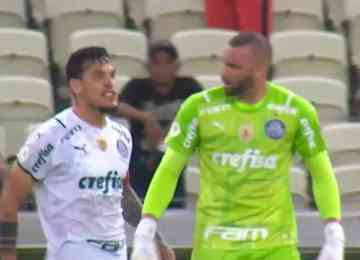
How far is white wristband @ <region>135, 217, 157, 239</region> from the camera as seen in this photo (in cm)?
667

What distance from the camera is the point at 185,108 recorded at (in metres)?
6.79

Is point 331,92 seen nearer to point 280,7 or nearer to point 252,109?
point 280,7

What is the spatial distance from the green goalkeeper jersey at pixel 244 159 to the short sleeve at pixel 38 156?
1.80 ft

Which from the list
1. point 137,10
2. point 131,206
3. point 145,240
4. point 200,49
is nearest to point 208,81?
point 200,49

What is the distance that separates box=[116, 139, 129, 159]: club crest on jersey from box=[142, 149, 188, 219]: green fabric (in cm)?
32

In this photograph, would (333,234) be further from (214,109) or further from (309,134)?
(214,109)

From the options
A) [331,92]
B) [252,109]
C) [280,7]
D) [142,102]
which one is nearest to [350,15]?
[280,7]

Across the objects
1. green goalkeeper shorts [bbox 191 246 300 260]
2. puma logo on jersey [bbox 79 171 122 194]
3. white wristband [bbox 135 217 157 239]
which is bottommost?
green goalkeeper shorts [bbox 191 246 300 260]

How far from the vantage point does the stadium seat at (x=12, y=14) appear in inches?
432

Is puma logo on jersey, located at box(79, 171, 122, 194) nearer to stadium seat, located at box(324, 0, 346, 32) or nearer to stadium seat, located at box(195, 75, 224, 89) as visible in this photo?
stadium seat, located at box(195, 75, 224, 89)

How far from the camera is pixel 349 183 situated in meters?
9.41

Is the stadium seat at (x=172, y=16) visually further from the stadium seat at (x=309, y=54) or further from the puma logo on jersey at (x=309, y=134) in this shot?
the puma logo on jersey at (x=309, y=134)

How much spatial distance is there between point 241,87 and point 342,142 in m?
2.88

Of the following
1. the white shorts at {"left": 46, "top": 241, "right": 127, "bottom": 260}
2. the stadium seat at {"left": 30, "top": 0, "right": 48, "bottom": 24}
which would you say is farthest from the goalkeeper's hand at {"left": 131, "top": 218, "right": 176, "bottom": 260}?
the stadium seat at {"left": 30, "top": 0, "right": 48, "bottom": 24}
